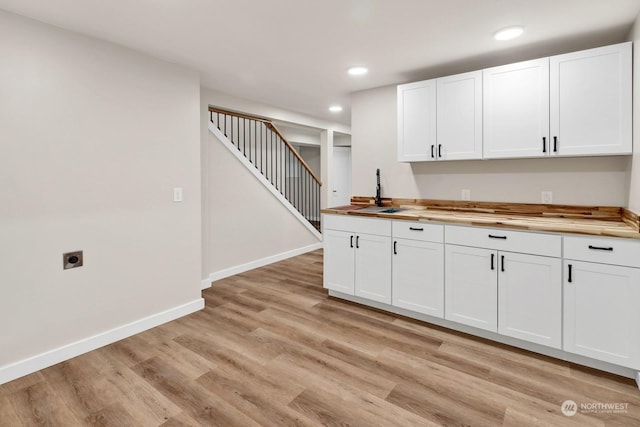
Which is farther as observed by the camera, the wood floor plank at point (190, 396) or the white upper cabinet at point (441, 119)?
the white upper cabinet at point (441, 119)

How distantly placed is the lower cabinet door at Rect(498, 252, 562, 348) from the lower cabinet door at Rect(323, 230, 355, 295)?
1.37 metres

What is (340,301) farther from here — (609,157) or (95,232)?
(609,157)

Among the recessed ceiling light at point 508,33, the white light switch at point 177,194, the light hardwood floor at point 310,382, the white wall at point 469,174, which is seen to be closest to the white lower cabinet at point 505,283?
the light hardwood floor at point 310,382

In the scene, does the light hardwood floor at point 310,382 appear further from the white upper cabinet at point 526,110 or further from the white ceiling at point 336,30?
the white ceiling at point 336,30

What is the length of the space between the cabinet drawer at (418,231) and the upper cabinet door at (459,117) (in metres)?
0.72

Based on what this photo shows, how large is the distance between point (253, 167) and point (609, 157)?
3836 mm

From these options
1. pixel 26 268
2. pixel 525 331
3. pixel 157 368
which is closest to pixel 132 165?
pixel 26 268

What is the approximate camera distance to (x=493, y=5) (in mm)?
2068

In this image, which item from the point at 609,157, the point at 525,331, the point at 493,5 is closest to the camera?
the point at 493,5

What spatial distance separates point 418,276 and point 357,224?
2.56 feet

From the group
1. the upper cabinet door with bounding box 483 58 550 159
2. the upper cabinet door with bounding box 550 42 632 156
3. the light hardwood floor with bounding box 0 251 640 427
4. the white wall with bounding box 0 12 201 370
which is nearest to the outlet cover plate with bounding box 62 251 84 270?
the white wall with bounding box 0 12 201 370

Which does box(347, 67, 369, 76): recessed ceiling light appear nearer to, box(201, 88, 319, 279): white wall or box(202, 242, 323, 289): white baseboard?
box(201, 88, 319, 279): white wall

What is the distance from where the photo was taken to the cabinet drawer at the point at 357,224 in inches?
124

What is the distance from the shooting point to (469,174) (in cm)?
330
